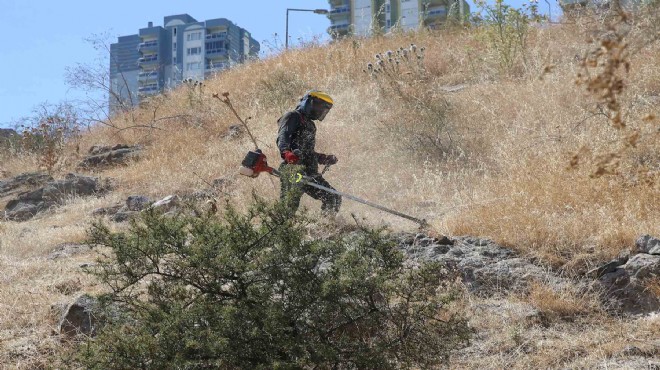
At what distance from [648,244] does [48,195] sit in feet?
29.2

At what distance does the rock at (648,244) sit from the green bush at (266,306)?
2077 mm

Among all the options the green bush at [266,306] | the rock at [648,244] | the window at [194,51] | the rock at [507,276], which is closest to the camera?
the green bush at [266,306]

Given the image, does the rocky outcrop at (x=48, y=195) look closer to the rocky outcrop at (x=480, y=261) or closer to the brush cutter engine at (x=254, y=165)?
the brush cutter engine at (x=254, y=165)

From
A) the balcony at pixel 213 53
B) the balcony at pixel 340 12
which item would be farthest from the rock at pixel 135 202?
the balcony at pixel 213 53

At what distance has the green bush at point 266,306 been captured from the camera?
3.89 m

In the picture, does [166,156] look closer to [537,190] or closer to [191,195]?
[191,195]

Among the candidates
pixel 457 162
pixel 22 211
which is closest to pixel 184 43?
pixel 22 211

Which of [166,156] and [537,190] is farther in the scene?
[166,156]

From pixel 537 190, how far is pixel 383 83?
244 inches

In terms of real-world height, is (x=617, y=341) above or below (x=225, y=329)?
below

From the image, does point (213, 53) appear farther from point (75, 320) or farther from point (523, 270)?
point (75, 320)

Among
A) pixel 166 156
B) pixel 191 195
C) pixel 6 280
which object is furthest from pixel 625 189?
pixel 166 156

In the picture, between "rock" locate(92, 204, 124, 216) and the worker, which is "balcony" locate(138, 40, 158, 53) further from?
the worker

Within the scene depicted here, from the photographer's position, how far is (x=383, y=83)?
13023 millimetres
